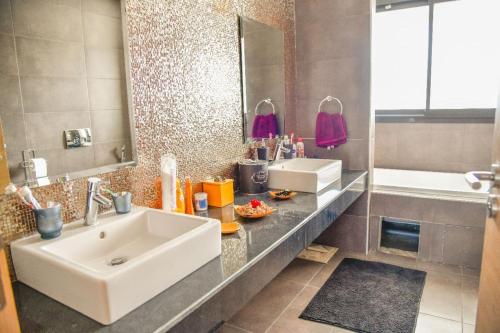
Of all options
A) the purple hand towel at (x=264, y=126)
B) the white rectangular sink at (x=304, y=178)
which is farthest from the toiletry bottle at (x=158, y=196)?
the purple hand towel at (x=264, y=126)

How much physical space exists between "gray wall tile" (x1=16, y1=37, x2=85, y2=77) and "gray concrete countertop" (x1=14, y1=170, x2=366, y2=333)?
0.70 meters

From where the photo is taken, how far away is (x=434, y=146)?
156 inches

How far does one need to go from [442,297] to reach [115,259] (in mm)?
2051

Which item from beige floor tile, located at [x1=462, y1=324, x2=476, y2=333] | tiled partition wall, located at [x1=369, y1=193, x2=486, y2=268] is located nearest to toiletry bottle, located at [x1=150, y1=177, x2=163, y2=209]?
beige floor tile, located at [x1=462, y1=324, x2=476, y2=333]

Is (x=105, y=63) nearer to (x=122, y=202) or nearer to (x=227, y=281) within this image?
(x=122, y=202)

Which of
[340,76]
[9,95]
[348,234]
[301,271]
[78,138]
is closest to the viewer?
[9,95]

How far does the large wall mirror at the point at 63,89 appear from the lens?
119 cm

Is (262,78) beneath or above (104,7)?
beneath

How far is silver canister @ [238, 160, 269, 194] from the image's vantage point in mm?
2215

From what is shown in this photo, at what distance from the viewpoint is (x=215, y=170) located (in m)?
2.14

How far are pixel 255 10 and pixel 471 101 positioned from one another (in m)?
2.67

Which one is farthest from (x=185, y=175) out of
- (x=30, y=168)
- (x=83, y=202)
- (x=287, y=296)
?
(x=287, y=296)

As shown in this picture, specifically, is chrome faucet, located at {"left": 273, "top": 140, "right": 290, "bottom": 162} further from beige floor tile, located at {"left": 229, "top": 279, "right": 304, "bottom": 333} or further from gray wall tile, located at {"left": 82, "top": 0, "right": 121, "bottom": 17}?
gray wall tile, located at {"left": 82, "top": 0, "right": 121, "bottom": 17}

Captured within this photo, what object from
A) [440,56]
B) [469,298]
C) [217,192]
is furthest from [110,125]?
[440,56]
